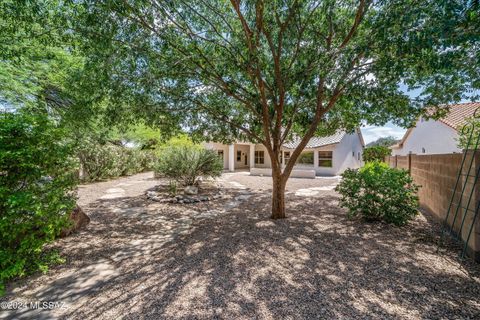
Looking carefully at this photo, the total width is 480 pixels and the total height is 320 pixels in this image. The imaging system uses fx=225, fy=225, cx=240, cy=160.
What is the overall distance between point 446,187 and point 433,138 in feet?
41.7

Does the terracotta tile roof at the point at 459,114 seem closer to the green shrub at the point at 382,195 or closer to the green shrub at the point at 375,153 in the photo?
the green shrub at the point at 375,153

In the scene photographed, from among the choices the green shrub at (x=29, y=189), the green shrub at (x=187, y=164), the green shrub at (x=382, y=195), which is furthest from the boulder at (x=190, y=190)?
the green shrub at (x=29, y=189)

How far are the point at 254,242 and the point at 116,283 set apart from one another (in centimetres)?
245

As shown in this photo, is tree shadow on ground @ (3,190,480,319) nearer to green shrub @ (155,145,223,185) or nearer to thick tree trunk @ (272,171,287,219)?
thick tree trunk @ (272,171,287,219)

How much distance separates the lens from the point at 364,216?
5859 mm

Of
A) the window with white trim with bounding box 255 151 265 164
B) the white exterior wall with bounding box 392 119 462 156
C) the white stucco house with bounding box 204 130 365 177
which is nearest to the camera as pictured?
the white exterior wall with bounding box 392 119 462 156

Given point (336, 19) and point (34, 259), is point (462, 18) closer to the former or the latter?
point (336, 19)

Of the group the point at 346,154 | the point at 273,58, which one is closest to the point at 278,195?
the point at 273,58

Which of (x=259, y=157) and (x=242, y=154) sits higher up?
(x=242, y=154)

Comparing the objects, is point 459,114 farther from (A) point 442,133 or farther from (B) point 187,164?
(B) point 187,164

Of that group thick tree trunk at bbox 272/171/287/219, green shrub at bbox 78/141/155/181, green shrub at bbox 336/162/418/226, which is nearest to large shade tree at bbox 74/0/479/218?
thick tree trunk at bbox 272/171/287/219

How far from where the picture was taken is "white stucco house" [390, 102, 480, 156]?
1253 centimetres

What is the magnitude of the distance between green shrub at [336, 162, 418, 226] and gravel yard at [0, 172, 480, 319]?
1.09ft

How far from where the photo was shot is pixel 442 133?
546 inches
